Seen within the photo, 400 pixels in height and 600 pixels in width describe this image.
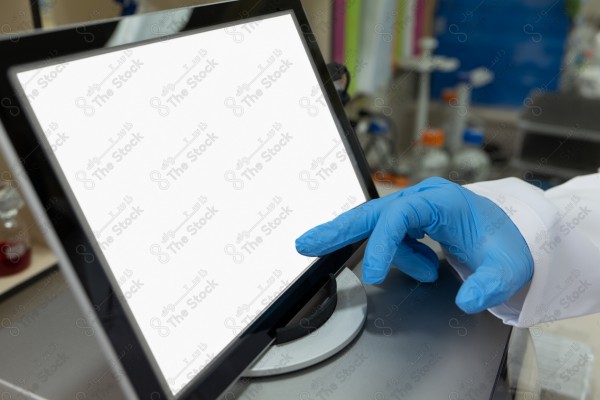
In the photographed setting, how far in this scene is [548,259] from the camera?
2.11 ft

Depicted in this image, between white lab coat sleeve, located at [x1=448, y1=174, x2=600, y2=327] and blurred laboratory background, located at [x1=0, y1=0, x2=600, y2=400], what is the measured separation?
0.77 metres

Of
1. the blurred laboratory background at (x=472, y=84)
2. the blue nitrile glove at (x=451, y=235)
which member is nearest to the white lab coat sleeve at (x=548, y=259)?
the blue nitrile glove at (x=451, y=235)

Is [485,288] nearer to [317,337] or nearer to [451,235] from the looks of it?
[451,235]

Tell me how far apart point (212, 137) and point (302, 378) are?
0.28 m

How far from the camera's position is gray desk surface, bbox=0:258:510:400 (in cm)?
53

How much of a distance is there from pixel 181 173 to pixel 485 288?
35 cm

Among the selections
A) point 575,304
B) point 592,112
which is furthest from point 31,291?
point 592,112

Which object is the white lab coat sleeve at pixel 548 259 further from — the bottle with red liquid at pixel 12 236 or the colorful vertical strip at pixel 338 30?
the colorful vertical strip at pixel 338 30

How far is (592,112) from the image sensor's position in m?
2.04

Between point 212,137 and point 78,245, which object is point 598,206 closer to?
point 212,137

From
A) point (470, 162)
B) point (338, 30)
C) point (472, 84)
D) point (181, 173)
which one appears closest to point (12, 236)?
point (181, 173)

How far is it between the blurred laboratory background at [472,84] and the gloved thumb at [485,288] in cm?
89

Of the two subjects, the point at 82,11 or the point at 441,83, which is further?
the point at 441,83

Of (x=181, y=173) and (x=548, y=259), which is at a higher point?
(x=181, y=173)
